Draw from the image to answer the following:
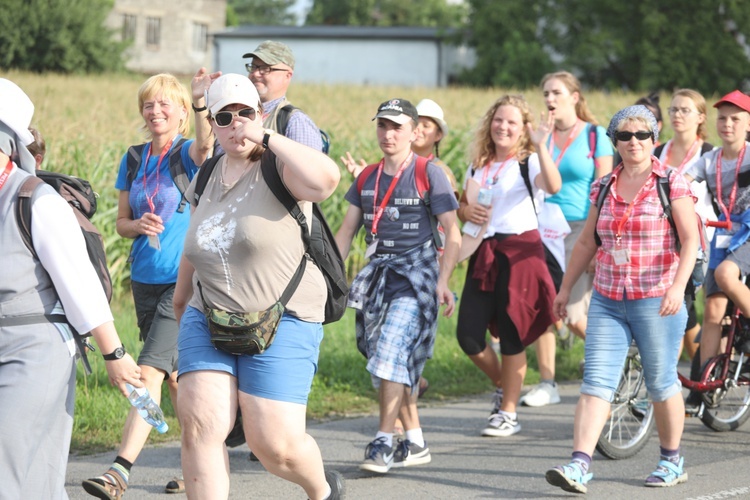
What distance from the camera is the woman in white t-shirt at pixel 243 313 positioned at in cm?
442

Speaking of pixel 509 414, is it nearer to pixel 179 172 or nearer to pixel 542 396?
pixel 542 396

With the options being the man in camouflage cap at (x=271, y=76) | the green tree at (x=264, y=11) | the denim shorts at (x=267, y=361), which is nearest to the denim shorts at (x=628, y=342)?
the man in camouflage cap at (x=271, y=76)

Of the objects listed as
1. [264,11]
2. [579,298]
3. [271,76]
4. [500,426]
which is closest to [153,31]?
[264,11]

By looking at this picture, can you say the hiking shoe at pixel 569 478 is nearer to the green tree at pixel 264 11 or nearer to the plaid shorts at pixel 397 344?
the plaid shorts at pixel 397 344

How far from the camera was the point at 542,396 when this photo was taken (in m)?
8.19

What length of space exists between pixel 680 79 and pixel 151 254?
1832 inches

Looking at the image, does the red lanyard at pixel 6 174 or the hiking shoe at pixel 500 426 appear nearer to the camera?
the red lanyard at pixel 6 174

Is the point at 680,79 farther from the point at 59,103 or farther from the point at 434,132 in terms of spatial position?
the point at 434,132

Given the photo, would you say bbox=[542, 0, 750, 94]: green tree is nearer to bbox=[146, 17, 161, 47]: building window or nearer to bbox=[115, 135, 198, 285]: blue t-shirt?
bbox=[146, 17, 161, 47]: building window

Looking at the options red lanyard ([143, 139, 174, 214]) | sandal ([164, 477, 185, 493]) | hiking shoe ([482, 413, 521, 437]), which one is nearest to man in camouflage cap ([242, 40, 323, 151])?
red lanyard ([143, 139, 174, 214])

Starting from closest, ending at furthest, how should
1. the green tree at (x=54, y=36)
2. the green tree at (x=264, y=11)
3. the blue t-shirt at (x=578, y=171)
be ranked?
the blue t-shirt at (x=578, y=171), the green tree at (x=54, y=36), the green tree at (x=264, y=11)

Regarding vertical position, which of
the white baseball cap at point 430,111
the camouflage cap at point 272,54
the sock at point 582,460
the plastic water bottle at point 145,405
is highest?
the camouflage cap at point 272,54

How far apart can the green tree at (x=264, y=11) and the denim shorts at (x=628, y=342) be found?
10010 centimetres

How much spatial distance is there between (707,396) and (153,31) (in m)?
65.6
